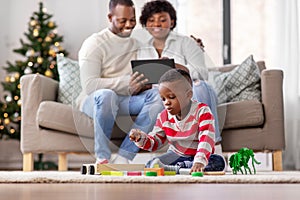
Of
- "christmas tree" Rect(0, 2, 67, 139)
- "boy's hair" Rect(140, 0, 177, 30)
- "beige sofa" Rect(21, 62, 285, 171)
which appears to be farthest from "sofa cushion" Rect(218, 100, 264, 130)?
"christmas tree" Rect(0, 2, 67, 139)

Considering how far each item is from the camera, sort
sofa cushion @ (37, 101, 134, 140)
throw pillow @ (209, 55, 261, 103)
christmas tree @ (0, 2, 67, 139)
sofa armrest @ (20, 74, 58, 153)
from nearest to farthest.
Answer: sofa cushion @ (37, 101, 134, 140) < sofa armrest @ (20, 74, 58, 153) < throw pillow @ (209, 55, 261, 103) < christmas tree @ (0, 2, 67, 139)

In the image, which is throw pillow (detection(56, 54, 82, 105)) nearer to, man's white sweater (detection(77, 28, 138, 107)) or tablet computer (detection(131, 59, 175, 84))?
man's white sweater (detection(77, 28, 138, 107))

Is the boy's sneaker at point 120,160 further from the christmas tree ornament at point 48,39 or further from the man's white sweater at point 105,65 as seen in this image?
the christmas tree ornament at point 48,39

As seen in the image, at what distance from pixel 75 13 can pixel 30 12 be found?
1.22 ft

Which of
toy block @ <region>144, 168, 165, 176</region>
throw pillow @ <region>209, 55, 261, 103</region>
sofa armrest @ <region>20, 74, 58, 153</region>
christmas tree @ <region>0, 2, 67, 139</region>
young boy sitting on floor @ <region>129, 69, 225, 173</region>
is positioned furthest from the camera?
christmas tree @ <region>0, 2, 67, 139</region>

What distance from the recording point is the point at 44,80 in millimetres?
3262

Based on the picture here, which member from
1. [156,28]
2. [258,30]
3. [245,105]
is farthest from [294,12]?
[156,28]

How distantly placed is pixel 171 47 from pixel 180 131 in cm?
36

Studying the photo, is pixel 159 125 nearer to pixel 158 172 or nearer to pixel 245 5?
pixel 158 172

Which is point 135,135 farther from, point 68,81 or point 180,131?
point 68,81

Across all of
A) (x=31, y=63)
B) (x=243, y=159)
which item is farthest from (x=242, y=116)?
(x=31, y=63)

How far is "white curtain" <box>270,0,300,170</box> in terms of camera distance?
4.06 m

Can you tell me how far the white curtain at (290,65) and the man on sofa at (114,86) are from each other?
180cm

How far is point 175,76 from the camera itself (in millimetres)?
2189
